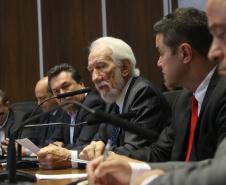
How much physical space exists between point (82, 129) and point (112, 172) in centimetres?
229

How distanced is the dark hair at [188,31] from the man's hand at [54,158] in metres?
0.96

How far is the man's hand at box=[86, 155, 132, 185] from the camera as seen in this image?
1.28m

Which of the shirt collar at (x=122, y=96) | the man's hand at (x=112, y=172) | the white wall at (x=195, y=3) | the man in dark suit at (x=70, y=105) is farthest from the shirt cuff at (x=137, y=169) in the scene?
the white wall at (x=195, y=3)

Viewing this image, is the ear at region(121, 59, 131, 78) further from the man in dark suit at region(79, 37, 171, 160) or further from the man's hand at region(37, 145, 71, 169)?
the man's hand at region(37, 145, 71, 169)

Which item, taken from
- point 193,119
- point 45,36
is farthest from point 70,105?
point 45,36

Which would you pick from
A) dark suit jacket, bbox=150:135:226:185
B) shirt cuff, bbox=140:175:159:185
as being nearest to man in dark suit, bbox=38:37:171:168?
shirt cuff, bbox=140:175:159:185

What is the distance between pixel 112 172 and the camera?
1292mm

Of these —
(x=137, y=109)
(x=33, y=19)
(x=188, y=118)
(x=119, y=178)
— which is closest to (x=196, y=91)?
(x=188, y=118)

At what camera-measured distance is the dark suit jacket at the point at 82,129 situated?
343 cm

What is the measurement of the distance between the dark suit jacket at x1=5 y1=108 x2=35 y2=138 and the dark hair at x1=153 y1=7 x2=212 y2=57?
126 inches

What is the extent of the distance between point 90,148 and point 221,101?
854mm

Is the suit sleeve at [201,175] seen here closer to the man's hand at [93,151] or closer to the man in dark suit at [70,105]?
the man's hand at [93,151]

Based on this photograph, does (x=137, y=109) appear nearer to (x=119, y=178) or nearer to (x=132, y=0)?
(x=119, y=178)

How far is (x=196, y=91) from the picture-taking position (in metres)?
2.12
